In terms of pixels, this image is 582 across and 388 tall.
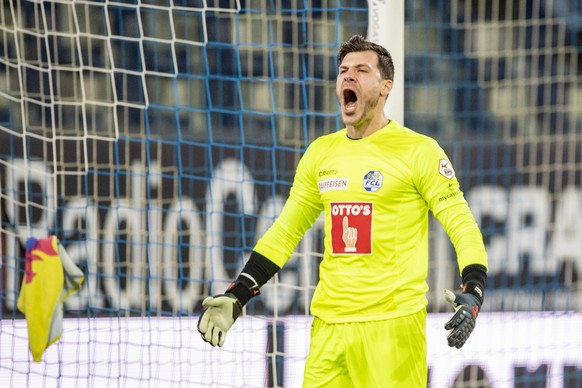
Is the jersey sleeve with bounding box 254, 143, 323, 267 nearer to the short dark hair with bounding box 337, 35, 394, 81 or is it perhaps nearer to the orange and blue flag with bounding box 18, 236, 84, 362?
the short dark hair with bounding box 337, 35, 394, 81

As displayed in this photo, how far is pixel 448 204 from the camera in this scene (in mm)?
2893

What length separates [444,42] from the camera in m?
7.37

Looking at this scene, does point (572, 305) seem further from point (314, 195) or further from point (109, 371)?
point (314, 195)

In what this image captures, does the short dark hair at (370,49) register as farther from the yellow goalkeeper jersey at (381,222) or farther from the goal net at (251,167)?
the goal net at (251,167)

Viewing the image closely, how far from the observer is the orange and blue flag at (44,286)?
3.68 metres

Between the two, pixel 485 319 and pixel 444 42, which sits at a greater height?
pixel 444 42

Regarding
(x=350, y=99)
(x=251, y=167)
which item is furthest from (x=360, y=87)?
(x=251, y=167)

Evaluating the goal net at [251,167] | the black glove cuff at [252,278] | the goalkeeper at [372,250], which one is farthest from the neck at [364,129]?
the goal net at [251,167]

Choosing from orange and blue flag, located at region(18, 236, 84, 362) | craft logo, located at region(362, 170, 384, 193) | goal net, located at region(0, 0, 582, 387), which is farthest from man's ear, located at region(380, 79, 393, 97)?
goal net, located at region(0, 0, 582, 387)

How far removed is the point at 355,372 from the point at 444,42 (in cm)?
478

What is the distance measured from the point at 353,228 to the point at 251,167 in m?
3.69

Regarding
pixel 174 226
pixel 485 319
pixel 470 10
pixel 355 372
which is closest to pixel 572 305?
pixel 485 319

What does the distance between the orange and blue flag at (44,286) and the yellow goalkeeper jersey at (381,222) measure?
1.11m

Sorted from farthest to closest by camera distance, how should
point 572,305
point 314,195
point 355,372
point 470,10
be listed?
point 470,10, point 572,305, point 314,195, point 355,372
